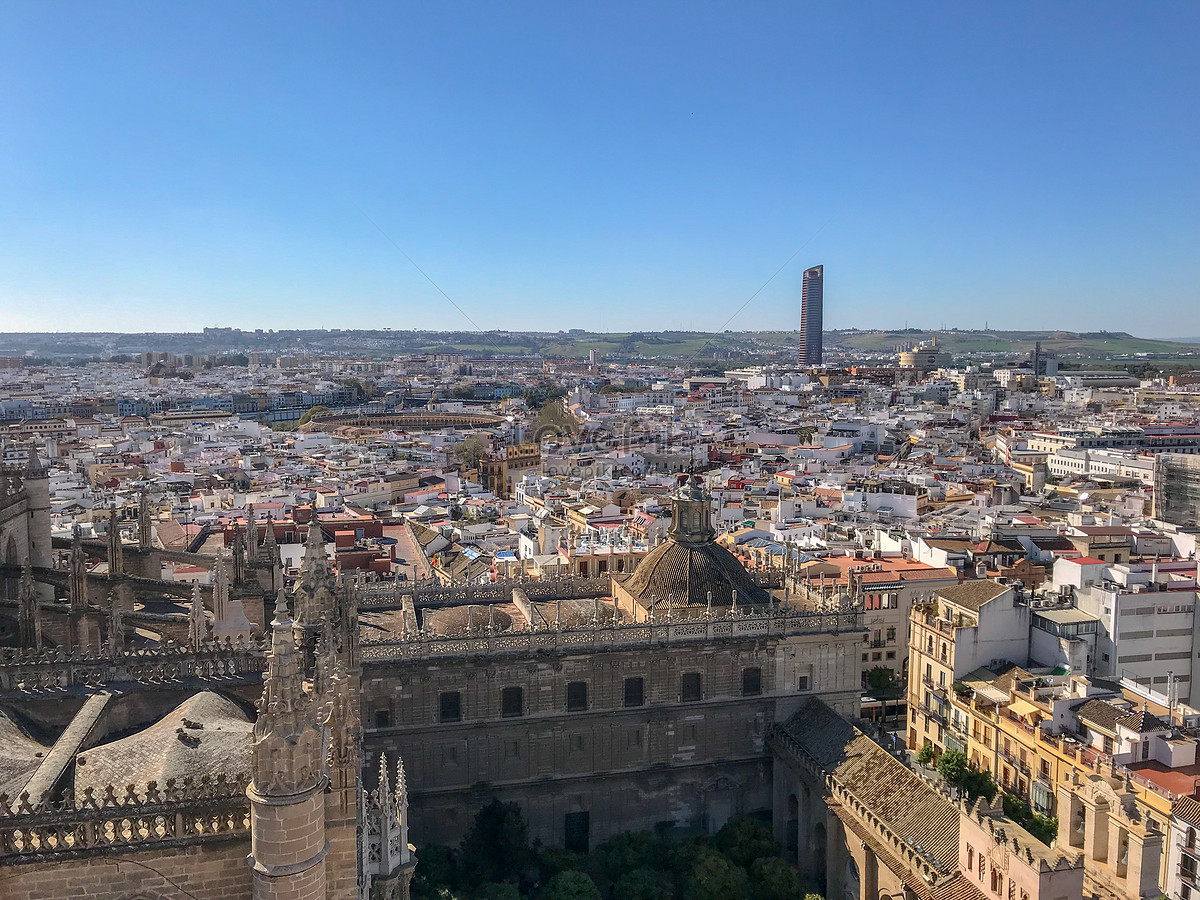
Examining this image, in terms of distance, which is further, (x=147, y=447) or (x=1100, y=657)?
(x=147, y=447)

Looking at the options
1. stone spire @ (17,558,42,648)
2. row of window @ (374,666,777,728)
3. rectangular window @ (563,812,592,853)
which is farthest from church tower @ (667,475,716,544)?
stone spire @ (17,558,42,648)

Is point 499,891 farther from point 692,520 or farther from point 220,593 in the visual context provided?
point 692,520

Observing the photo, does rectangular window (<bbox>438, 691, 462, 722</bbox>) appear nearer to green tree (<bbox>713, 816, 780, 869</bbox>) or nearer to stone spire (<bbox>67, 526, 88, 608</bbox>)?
green tree (<bbox>713, 816, 780, 869</bbox>)

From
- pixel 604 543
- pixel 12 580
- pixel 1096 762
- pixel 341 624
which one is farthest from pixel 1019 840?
pixel 604 543

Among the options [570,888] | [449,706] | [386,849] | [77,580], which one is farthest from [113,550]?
[386,849]

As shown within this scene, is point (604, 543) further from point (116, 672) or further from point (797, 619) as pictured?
point (116, 672)

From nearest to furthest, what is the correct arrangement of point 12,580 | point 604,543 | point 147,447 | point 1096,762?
point 12,580 < point 1096,762 < point 604,543 < point 147,447
